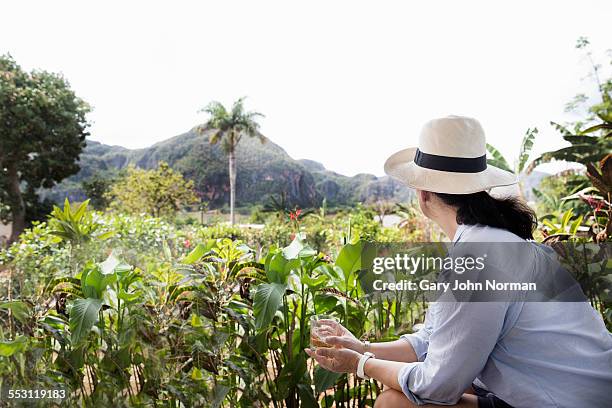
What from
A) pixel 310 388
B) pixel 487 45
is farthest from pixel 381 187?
pixel 310 388

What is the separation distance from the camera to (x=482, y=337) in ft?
2.74

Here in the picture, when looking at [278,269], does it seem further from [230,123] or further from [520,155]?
[230,123]

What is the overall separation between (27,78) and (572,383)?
56.3ft

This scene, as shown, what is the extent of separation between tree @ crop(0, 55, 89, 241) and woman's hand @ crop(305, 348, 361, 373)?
49.9 ft

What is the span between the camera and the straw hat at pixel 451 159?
995 millimetres

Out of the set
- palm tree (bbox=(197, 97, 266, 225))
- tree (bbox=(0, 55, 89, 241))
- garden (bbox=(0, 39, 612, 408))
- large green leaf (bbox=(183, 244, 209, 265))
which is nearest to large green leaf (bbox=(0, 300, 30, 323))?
garden (bbox=(0, 39, 612, 408))

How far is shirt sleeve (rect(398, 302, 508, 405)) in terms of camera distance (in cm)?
83

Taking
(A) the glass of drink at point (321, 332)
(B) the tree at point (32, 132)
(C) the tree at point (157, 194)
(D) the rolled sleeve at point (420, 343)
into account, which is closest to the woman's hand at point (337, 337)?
(A) the glass of drink at point (321, 332)

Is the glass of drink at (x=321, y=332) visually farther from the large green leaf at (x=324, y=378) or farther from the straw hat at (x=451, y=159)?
the straw hat at (x=451, y=159)

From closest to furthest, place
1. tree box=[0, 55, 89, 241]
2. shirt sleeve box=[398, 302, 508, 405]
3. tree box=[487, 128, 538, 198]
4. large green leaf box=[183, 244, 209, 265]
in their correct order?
1. shirt sleeve box=[398, 302, 508, 405]
2. large green leaf box=[183, 244, 209, 265]
3. tree box=[487, 128, 538, 198]
4. tree box=[0, 55, 89, 241]

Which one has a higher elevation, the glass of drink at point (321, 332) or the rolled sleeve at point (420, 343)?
the glass of drink at point (321, 332)

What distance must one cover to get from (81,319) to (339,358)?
1.85 feet

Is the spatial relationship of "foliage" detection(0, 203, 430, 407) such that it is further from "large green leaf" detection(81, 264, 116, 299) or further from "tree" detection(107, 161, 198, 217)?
"tree" detection(107, 161, 198, 217)

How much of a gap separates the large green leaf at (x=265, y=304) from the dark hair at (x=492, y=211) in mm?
442
